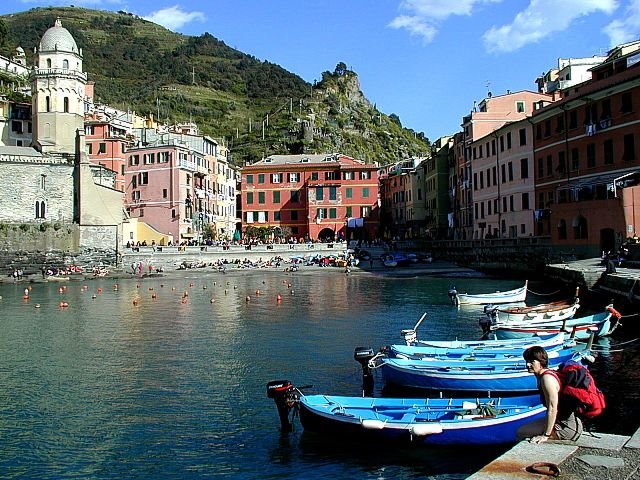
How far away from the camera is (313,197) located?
104375 mm

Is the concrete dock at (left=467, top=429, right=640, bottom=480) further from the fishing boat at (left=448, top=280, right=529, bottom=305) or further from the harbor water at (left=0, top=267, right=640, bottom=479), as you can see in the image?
the fishing boat at (left=448, top=280, right=529, bottom=305)

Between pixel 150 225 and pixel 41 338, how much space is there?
6346 centimetres

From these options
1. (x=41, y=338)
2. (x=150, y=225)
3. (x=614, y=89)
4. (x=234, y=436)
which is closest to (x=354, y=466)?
(x=234, y=436)

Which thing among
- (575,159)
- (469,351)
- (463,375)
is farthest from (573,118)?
(463,375)

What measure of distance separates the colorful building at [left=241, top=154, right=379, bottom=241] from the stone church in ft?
87.6

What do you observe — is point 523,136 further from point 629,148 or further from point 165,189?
point 165,189

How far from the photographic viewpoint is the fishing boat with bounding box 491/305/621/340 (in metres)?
27.5

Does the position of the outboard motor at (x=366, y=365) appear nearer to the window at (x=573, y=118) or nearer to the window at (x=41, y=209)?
the window at (x=573, y=118)

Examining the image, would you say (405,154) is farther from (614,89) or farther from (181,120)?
(614,89)

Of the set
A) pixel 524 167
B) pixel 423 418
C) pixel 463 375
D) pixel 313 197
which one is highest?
pixel 313 197

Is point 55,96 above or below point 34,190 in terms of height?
above

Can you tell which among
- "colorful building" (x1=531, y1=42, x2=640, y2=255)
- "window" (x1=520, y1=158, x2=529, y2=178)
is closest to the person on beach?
"colorful building" (x1=531, y1=42, x2=640, y2=255)

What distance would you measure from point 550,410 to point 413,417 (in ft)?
Result: 20.4

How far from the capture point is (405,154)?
179 m
